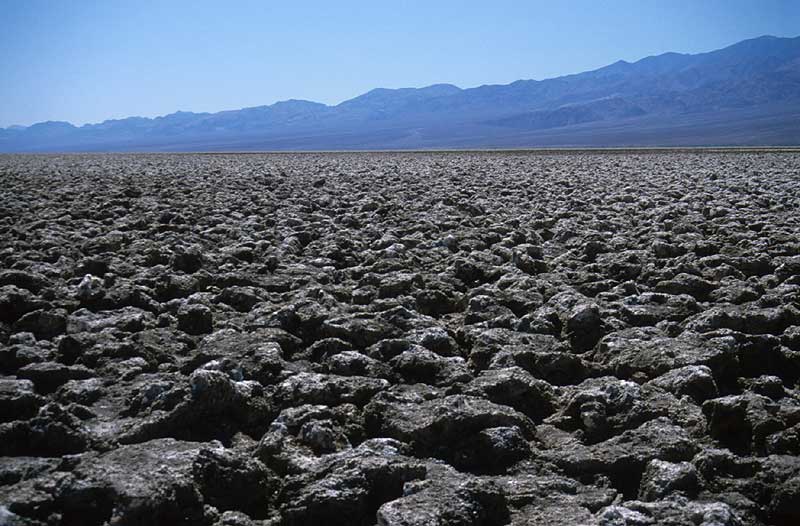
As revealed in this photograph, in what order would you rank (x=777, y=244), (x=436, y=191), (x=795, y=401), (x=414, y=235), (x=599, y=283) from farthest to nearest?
(x=436, y=191) → (x=414, y=235) → (x=777, y=244) → (x=599, y=283) → (x=795, y=401)

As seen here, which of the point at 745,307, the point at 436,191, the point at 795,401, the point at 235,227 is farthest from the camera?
the point at 436,191

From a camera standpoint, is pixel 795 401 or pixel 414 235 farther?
pixel 414 235

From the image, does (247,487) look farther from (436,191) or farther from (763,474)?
(436,191)

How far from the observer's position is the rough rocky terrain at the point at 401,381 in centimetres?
196

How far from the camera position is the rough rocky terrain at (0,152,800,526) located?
1956 millimetres

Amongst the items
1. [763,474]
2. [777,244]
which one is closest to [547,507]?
[763,474]

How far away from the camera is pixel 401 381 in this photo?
2.85m

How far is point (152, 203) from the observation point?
900cm

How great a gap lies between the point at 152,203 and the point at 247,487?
7.54 metres

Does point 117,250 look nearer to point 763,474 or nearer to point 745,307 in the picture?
point 745,307

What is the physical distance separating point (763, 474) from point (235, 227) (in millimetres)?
5397

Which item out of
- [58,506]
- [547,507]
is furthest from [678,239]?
[58,506]

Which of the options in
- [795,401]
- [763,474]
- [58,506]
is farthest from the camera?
[795,401]

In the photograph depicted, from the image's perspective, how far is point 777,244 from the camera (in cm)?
523
